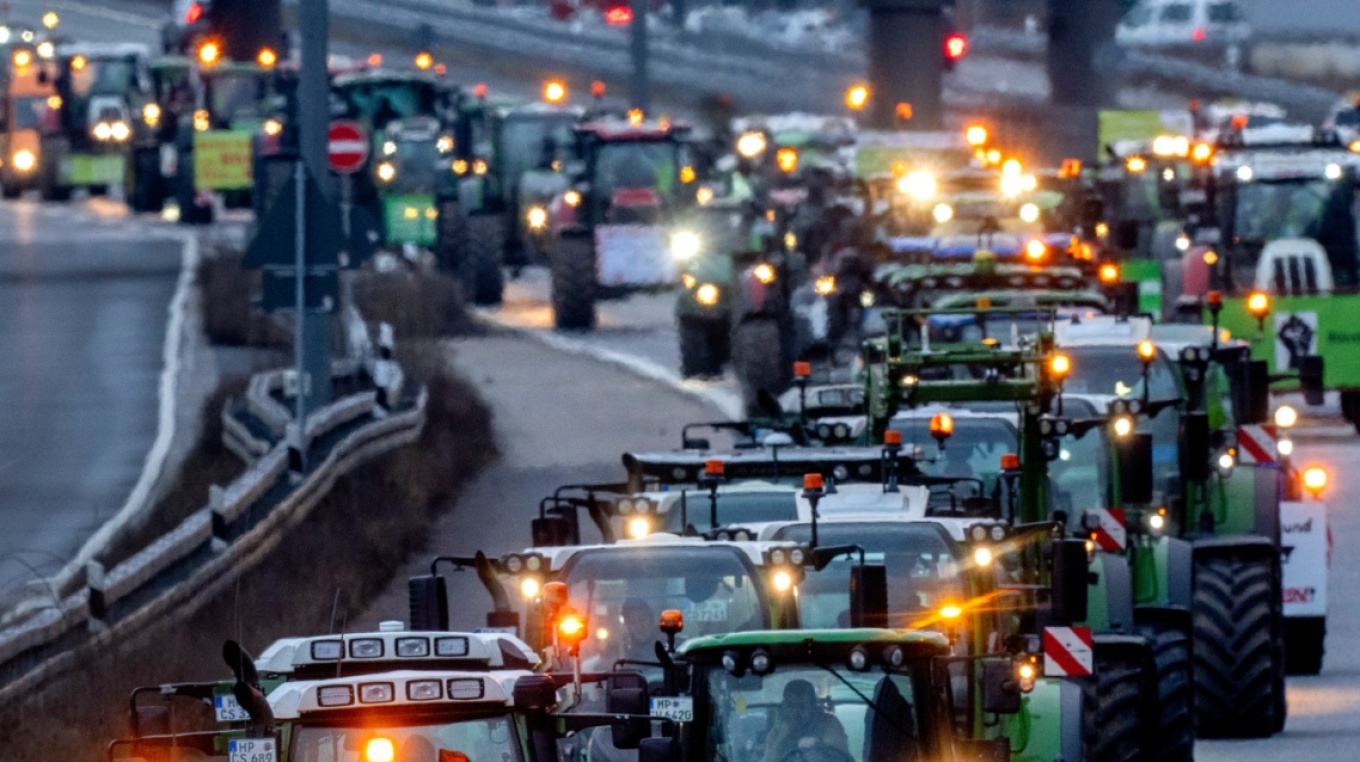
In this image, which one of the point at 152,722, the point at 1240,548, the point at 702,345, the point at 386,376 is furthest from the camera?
the point at 702,345

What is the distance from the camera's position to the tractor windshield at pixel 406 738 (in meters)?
10.6

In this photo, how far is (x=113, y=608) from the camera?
18.7 metres

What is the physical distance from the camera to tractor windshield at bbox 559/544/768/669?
45.3 ft

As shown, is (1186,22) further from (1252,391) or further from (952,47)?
(1252,391)

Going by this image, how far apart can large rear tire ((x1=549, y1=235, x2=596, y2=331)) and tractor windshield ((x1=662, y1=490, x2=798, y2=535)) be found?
2636 cm

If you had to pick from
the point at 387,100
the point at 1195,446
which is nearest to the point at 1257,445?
the point at 1195,446

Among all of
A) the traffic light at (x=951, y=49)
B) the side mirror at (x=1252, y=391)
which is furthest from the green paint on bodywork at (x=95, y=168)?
the side mirror at (x=1252, y=391)

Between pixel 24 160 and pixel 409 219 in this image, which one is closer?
pixel 409 219

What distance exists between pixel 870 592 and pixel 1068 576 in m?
2.38

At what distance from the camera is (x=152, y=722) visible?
11430 millimetres

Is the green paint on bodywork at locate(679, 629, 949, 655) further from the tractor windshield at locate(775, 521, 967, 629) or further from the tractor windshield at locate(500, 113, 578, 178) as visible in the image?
the tractor windshield at locate(500, 113, 578, 178)

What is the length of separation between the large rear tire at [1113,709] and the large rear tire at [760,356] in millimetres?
15996

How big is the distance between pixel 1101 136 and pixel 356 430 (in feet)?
118

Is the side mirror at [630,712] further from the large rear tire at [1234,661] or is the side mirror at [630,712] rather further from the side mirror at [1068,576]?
the large rear tire at [1234,661]
